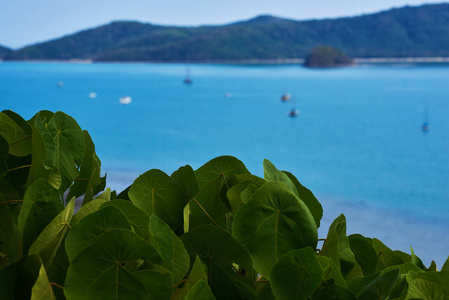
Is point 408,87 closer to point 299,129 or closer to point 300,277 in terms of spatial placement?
point 299,129

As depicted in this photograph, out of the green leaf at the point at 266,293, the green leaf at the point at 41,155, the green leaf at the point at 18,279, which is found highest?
the green leaf at the point at 41,155

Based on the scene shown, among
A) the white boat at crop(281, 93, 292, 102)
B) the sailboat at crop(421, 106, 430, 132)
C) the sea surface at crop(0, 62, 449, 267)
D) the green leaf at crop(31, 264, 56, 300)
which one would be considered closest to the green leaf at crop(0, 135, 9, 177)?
the green leaf at crop(31, 264, 56, 300)

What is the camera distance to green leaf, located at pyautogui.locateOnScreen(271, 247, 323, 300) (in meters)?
0.18

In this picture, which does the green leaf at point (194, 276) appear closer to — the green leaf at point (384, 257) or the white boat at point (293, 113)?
the green leaf at point (384, 257)

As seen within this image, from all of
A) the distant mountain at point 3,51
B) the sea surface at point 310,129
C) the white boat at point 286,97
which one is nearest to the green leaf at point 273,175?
the sea surface at point 310,129

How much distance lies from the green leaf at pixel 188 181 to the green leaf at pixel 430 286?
0.37 feet

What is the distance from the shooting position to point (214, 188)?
265 mm

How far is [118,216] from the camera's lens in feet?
0.55

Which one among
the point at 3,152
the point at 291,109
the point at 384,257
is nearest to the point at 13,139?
the point at 3,152

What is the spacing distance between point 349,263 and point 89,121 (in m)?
19.9

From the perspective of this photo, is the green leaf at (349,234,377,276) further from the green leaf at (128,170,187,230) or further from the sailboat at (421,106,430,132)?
the sailboat at (421,106,430,132)

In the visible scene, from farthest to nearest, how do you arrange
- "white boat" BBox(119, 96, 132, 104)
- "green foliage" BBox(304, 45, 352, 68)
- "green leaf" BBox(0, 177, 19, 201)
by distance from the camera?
"green foliage" BBox(304, 45, 352, 68) → "white boat" BBox(119, 96, 132, 104) → "green leaf" BBox(0, 177, 19, 201)

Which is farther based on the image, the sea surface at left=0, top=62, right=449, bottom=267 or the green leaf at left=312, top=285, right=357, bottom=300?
the sea surface at left=0, top=62, right=449, bottom=267

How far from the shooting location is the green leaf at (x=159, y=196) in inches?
9.3
